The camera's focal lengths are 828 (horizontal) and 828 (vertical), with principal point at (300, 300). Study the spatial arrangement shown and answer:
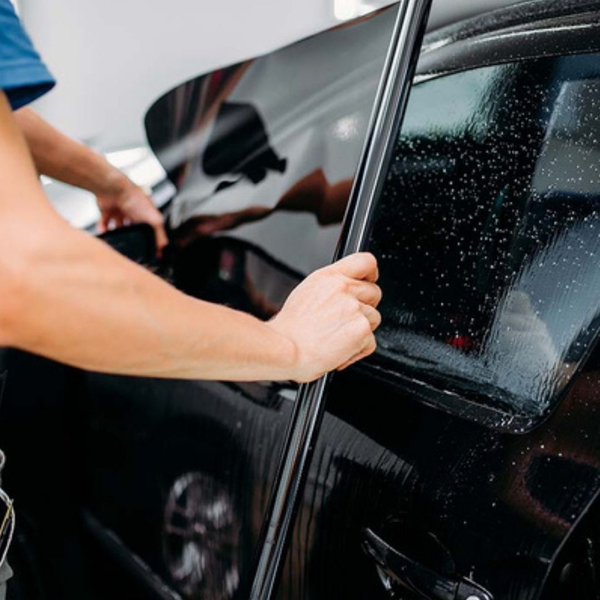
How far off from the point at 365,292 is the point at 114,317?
330mm

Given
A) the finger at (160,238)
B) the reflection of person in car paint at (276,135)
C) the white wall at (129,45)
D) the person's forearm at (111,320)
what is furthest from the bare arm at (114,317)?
the white wall at (129,45)

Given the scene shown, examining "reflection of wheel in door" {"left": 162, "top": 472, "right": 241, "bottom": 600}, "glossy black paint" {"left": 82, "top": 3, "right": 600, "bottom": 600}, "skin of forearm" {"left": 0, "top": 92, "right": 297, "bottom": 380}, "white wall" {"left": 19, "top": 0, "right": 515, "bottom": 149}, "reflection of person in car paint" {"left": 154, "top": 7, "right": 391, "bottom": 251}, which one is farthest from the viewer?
"white wall" {"left": 19, "top": 0, "right": 515, "bottom": 149}

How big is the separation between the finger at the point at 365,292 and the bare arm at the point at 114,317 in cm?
2

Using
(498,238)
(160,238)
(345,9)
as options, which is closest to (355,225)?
(498,238)

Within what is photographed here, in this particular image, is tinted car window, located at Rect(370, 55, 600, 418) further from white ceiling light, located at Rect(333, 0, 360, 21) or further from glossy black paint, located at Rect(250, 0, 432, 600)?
white ceiling light, located at Rect(333, 0, 360, 21)

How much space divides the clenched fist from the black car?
0.15m

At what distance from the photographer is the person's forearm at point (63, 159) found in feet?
5.26

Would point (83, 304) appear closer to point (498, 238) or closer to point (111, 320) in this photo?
point (111, 320)

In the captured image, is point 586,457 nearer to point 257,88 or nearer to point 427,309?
point 427,309

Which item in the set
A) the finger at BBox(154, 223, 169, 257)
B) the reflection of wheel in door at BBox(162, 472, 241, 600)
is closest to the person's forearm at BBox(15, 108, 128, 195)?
the finger at BBox(154, 223, 169, 257)

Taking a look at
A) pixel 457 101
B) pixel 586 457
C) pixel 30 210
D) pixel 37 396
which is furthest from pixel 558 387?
pixel 37 396

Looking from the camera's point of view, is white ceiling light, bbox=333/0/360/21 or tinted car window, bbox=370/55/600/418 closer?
tinted car window, bbox=370/55/600/418

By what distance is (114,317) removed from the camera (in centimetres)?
75

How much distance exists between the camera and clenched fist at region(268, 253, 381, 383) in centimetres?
91
